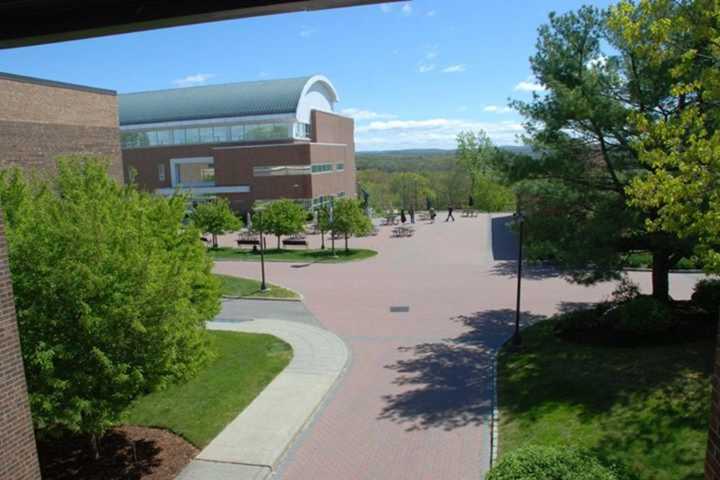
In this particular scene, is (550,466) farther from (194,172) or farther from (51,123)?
(194,172)

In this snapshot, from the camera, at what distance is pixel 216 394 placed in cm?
1359

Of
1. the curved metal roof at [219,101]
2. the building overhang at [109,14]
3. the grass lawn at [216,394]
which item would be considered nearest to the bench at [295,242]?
the grass lawn at [216,394]

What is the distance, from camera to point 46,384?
8383mm

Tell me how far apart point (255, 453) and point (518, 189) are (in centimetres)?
904

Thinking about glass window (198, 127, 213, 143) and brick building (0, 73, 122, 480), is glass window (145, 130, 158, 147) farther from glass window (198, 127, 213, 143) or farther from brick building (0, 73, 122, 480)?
brick building (0, 73, 122, 480)

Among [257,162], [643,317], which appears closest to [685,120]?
[643,317]

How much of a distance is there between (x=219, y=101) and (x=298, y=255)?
3094 centimetres

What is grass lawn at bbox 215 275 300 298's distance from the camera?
23.5 meters

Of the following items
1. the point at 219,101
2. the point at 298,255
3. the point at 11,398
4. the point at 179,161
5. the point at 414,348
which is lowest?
the point at 414,348

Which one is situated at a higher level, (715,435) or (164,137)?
(164,137)

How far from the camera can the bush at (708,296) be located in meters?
15.5

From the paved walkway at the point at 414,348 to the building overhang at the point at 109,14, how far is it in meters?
7.74

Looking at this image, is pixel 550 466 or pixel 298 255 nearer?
pixel 550 466

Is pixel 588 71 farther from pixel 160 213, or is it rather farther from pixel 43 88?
pixel 43 88
